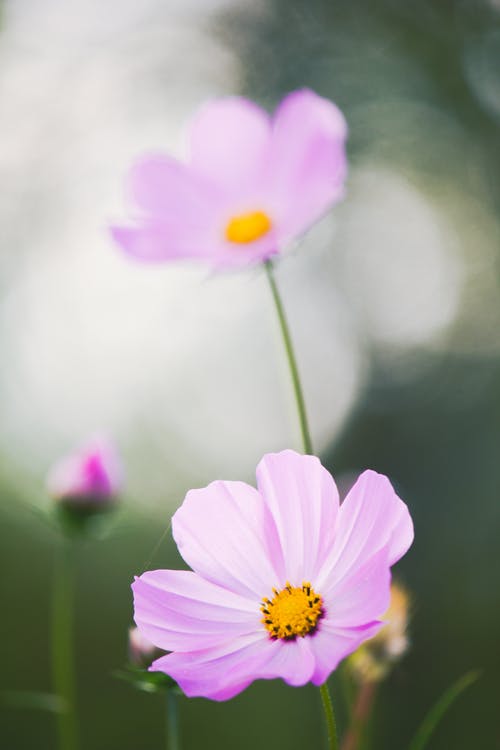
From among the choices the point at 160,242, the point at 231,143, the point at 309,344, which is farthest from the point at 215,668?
the point at 309,344

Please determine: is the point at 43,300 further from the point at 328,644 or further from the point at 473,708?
the point at 328,644

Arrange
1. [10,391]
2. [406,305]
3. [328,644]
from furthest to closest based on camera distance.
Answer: [406,305] < [10,391] < [328,644]

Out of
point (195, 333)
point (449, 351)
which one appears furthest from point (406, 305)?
point (195, 333)

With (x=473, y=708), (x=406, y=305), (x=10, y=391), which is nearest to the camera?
(x=473, y=708)

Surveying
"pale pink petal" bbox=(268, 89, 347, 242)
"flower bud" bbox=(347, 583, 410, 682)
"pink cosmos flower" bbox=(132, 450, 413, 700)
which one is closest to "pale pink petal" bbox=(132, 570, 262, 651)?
"pink cosmos flower" bbox=(132, 450, 413, 700)

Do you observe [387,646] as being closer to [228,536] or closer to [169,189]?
[228,536]

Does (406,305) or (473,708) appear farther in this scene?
(406,305)

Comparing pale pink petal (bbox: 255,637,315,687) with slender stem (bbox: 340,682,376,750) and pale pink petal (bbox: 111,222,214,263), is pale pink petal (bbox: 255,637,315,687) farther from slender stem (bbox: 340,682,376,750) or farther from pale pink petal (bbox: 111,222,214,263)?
pale pink petal (bbox: 111,222,214,263)
